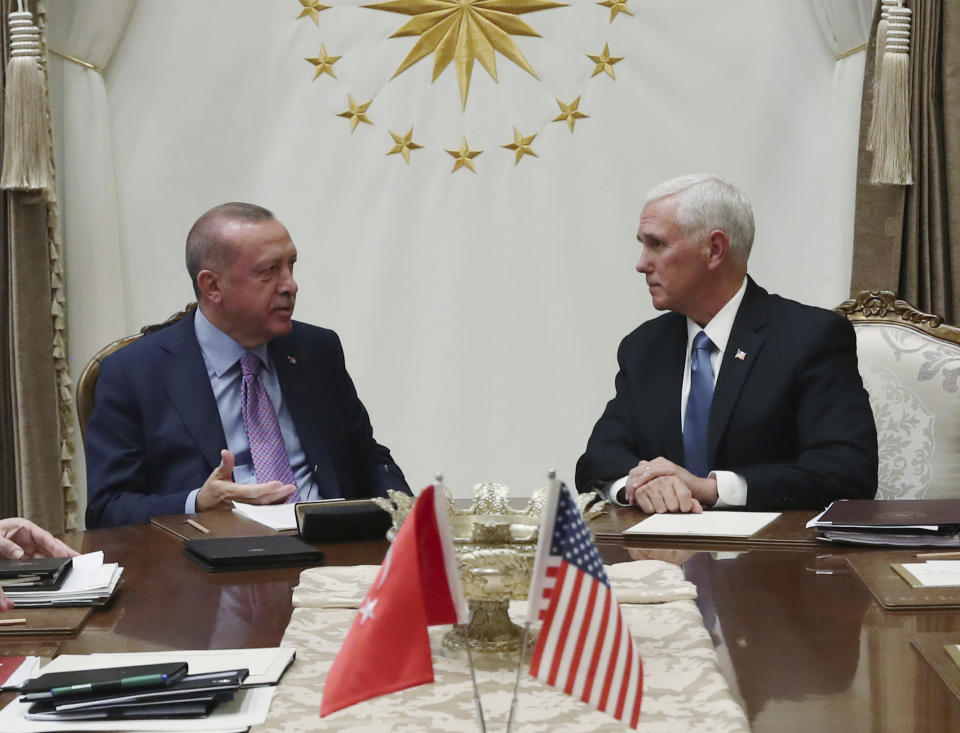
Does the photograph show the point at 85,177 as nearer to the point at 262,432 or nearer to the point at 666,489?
the point at 262,432

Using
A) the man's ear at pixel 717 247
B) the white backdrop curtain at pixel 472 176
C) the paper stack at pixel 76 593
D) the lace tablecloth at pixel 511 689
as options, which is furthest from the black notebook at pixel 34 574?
the white backdrop curtain at pixel 472 176

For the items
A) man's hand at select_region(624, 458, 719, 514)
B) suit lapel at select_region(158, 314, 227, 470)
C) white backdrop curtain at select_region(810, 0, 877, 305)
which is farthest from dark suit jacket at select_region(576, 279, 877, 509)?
white backdrop curtain at select_region(810, 0, 877, 305)

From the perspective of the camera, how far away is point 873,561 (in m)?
2.17

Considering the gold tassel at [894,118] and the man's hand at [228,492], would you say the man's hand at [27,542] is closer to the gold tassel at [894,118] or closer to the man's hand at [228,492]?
the man's hand at [228,492]

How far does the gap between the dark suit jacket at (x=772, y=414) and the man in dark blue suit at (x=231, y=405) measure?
0.67m

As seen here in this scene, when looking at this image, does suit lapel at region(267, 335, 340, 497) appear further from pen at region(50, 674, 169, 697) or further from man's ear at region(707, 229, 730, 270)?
pen at region(50, 674, 169, 697)

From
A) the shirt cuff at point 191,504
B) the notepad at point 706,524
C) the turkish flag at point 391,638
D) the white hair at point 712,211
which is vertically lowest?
the notepad at point 706,524

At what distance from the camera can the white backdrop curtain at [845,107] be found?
14.7 feet

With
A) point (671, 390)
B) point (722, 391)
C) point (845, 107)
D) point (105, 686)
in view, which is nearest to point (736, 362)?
point (722, 391)

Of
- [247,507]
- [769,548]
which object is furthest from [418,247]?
[769,548]

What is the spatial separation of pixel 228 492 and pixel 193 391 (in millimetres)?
433

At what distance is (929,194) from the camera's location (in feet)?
13.9

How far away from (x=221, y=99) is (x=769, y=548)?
315 centimetres

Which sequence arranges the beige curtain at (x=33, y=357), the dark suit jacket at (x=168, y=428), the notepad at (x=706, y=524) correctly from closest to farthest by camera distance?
the notepad at (x=706, y=524) < the dark suit jacket at (x=168, y=428) < the beige curtain at (x=33, y=357)
